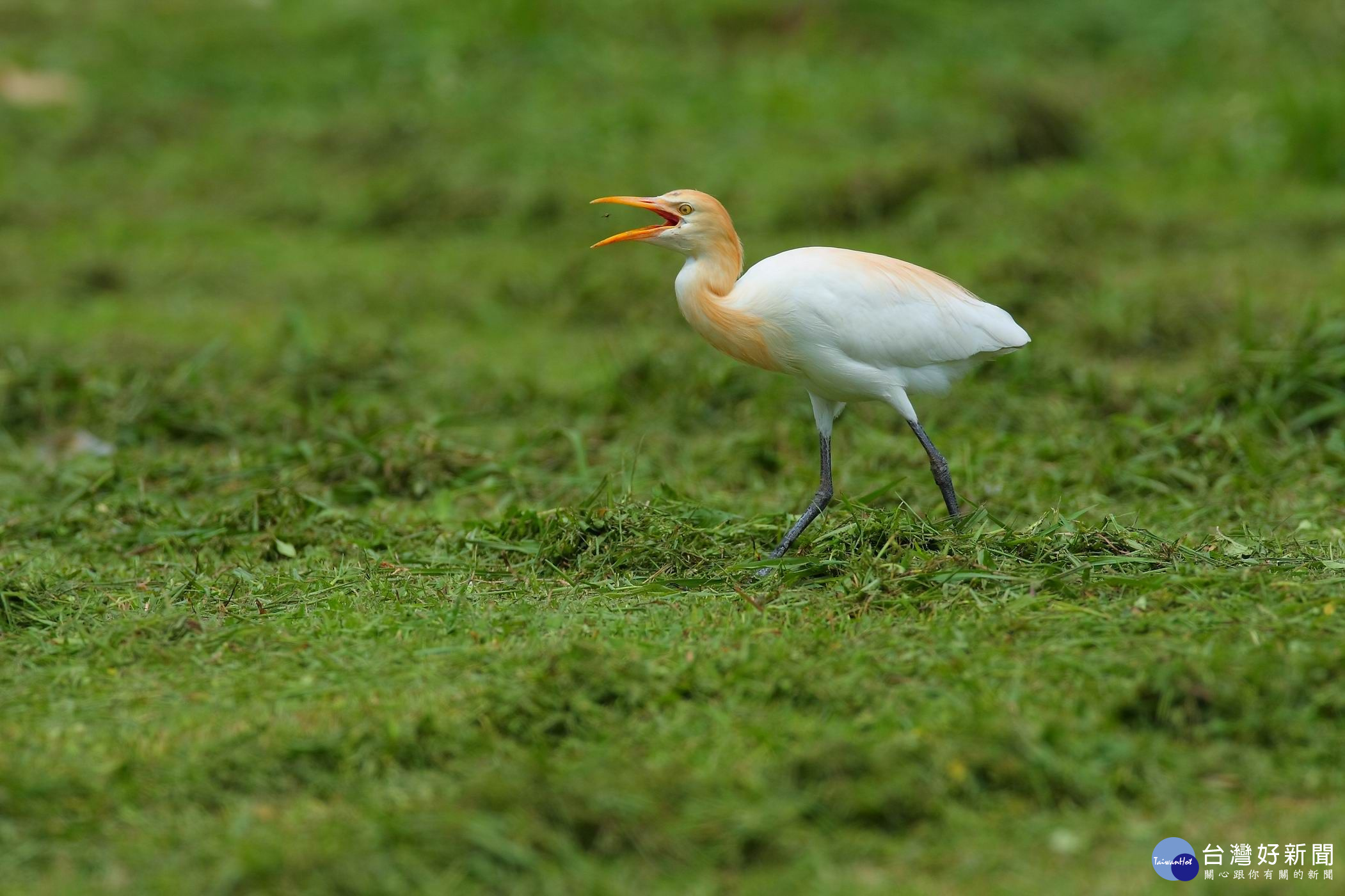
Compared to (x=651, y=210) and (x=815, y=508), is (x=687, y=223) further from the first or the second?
(x=815, y=508)

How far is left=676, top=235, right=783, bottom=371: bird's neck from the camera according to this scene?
15.2ft

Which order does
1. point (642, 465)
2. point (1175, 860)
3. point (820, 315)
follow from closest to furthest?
1. point (1175, 860)
2. point (820, 315)
3. point (642, 465)

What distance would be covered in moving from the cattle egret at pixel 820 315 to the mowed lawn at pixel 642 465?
419mm

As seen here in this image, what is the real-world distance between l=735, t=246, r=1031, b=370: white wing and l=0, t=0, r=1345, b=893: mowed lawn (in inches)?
20.1

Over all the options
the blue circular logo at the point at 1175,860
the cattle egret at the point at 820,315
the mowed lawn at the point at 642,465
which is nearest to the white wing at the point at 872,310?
the cattle egret at the point at 820,315

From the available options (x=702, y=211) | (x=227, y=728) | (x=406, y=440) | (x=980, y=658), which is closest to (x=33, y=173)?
(x=406, y=440)

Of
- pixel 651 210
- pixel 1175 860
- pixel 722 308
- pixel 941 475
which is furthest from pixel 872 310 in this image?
pixel 1175 860

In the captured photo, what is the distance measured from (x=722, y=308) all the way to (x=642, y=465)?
1.54m

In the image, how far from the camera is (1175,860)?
2.99 metres

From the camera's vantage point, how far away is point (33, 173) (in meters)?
11.0

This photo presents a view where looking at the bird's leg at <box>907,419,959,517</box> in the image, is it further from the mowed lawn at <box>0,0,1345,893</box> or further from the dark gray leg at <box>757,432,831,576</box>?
the dark gray leg at <box>757,432,831,576</box>

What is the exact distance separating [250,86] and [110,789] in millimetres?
9995

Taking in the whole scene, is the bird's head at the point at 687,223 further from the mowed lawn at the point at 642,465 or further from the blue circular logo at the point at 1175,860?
the blue circular logo at the point at 1175,860

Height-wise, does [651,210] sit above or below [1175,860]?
above
